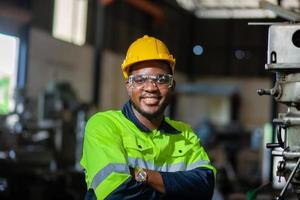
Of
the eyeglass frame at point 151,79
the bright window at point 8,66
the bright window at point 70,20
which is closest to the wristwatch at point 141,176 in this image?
the eyeglass frame at point 151,79

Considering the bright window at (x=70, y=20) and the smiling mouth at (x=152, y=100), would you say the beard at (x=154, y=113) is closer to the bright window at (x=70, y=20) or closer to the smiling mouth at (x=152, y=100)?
the smiling mouth at (x=152, y=100)

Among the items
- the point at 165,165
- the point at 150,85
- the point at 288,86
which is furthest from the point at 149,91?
the point at 288,86

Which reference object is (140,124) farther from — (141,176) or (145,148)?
(141,176)

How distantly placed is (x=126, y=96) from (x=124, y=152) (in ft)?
44.0

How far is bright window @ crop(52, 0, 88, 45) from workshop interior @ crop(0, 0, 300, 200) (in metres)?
0.02

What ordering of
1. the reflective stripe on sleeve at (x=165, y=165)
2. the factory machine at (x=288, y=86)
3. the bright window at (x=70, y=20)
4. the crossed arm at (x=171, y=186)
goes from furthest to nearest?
the bright window at (x=70, y=20) < the reflective stripe on sleeve at (x=165, y=165) < the crossed arm at (x=171, y=186) < the factory machine at (x=288, y=86)

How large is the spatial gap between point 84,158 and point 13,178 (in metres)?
4.24

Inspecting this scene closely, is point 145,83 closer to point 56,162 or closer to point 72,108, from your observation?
point 56,162

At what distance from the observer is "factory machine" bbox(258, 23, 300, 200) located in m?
1.80

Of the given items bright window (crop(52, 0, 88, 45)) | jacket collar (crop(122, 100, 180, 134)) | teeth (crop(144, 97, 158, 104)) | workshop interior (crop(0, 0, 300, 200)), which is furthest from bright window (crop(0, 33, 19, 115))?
teeth (crop(144, 97, 158, 104))

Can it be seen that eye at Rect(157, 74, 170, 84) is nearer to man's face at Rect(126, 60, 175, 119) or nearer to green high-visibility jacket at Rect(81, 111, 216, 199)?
man's face at Rect(126, 60, 175, 119)

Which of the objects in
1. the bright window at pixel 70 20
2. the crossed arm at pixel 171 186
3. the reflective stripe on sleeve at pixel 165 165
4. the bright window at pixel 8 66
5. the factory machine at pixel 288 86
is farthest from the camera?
the bright window at pixel 70 20

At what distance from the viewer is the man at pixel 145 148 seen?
6.39ft

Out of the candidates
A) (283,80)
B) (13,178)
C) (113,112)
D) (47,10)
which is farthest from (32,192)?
(47,10)
